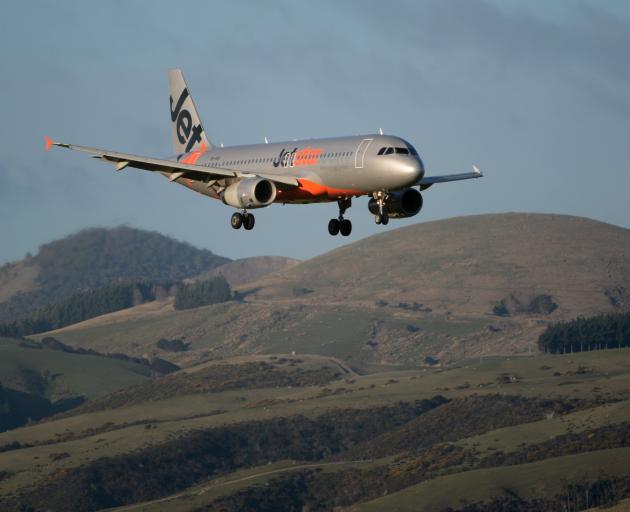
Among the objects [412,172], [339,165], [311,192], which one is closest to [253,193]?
[311,192]

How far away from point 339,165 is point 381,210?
359 cm

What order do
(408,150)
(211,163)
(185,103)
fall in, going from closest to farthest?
(408,150)
(211,163)
(185,103)

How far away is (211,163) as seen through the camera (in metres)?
98.9

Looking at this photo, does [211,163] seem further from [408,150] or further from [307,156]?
[408,150]

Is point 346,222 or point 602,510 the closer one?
point 346,222

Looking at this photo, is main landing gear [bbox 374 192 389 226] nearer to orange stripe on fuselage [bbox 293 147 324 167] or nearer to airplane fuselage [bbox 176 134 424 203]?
airplane fuselage [bbox 176 134 424 203]

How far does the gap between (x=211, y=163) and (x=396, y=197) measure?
1905 cm

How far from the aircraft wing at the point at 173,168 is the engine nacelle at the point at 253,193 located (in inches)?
23.1

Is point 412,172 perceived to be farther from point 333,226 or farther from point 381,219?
point 333,226

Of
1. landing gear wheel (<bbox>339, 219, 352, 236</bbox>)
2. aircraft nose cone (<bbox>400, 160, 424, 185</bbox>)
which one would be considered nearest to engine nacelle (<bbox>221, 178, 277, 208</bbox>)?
landing gear wheel (<bbox>339, 219, 352, 236</bbox>)

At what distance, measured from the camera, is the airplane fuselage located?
7975cm

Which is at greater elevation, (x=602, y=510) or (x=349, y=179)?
(x=349, y=179)

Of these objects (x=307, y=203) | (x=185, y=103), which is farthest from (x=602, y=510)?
(x=307, y=203)

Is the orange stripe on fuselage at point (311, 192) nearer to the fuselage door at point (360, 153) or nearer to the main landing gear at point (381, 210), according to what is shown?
the main landing gear at point (381, 210)
